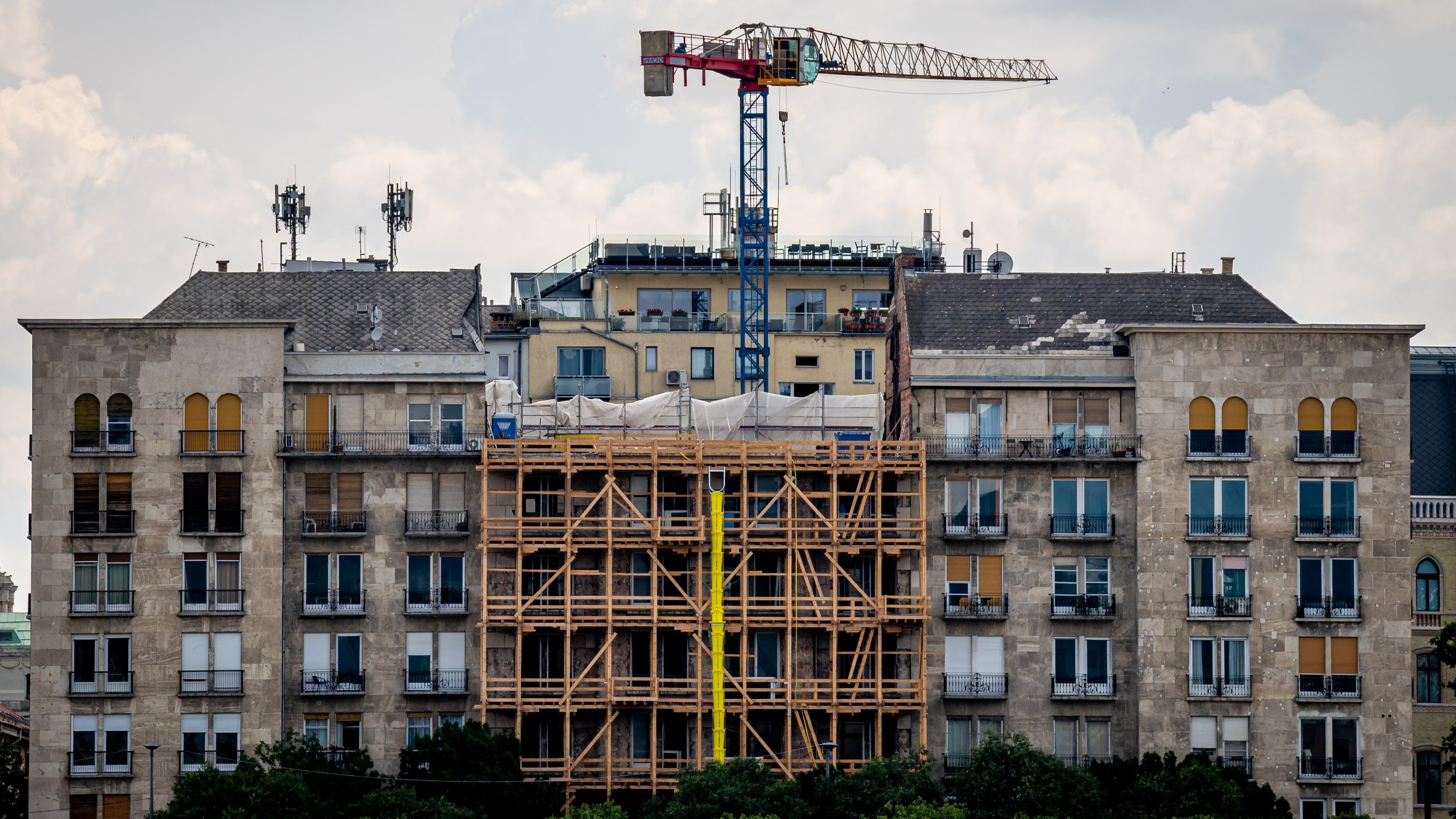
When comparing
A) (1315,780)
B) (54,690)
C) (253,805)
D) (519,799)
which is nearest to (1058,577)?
(1315,780)

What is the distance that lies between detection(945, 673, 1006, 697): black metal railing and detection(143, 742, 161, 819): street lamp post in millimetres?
34658

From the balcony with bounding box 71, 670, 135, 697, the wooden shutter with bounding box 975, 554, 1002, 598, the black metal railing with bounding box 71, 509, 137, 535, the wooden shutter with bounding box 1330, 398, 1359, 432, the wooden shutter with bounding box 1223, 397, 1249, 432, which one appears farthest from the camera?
the wooden shutter with bounding box 1330, 398, 1359, 432

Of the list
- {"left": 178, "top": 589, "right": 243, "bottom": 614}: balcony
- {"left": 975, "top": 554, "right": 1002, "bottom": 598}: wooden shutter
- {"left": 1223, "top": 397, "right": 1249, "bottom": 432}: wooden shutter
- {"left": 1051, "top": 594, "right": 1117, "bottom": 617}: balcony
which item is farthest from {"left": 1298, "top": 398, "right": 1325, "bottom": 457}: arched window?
{"left": 178, "top": 589, "right": 243, "bottom": 614}: balcony

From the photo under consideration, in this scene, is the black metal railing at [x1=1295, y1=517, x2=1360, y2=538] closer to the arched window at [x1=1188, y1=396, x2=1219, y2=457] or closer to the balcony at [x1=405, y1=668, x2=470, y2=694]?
the arched window at [x1=1188, y1=396, x2=1219, y2=457]

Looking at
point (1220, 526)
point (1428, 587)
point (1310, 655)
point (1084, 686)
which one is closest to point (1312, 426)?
point (1220, 526)

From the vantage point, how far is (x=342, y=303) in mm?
112625

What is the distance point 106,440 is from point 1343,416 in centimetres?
5581

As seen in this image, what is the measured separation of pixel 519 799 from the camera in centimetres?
9938

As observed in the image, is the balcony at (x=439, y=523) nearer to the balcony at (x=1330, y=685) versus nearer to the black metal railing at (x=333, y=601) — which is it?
the black metal railing at (x=333, y=601)

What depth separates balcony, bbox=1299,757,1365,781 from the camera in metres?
105

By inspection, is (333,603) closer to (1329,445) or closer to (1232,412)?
(1232,412)

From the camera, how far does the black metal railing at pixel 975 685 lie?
346 feet

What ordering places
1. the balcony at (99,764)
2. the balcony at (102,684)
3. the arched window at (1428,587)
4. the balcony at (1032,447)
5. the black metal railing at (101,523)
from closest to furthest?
the balcony at (99,764) < the balcony at (102,684) < the black metal railing at (101,523) < the balcony at (1032,447) < the arched window at (1428,587)

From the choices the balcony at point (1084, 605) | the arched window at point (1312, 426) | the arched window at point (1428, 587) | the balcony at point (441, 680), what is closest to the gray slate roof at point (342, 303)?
the balcony at point (441, 680)
